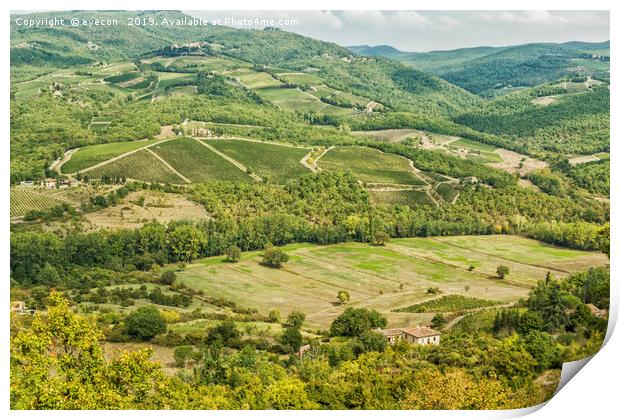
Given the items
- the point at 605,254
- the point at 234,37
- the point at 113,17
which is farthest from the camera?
the point at 234,37

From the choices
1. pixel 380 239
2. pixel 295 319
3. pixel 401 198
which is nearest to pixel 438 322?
pixel 295 319

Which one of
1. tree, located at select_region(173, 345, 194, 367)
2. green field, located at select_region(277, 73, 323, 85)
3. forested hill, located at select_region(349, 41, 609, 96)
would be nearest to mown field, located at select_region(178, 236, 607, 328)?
tree, located at select_region(173, 345, 194, 367)

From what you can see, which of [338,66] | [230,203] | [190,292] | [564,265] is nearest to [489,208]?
[564,265]

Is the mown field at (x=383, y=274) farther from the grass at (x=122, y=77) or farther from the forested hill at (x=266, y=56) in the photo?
the grass at (x=122, y=77)

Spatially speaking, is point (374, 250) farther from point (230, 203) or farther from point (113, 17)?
point (113, 17)

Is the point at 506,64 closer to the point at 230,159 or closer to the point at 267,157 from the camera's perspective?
the point at 267,157

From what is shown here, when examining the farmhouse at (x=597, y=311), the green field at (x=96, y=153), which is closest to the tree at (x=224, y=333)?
the farmhouse at (x=597, y=311)
